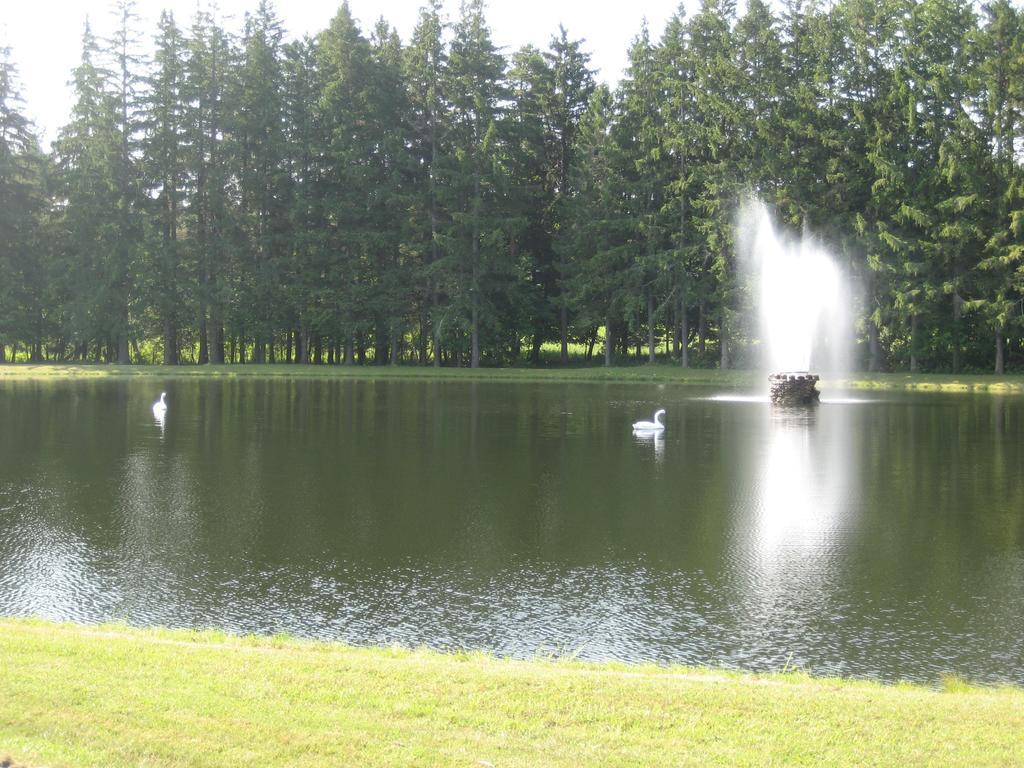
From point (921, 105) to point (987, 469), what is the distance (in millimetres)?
37326

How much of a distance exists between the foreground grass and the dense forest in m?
45.6

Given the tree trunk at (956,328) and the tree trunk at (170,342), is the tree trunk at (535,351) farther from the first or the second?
the tree trunk at (956,328)

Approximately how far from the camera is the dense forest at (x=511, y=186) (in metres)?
50.9

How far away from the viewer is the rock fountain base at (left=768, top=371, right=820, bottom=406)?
35.4 m

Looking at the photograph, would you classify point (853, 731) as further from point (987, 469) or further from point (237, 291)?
point (237, 291)

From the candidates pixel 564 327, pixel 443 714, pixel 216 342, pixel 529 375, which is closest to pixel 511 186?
pixel 564 327

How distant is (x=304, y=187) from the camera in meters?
61.9

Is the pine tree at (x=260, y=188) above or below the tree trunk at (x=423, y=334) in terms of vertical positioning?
above

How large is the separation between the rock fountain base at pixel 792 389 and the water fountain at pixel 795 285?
43.6 ft

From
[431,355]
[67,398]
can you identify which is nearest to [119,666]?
[67,398]

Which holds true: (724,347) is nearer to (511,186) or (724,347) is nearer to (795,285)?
(795,285)

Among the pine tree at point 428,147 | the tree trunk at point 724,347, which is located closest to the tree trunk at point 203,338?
the pine tree at point 428,147

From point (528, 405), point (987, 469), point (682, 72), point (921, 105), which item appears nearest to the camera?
point (987, 469)

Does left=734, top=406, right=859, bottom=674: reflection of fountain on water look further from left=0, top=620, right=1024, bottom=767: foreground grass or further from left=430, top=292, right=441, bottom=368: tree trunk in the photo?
left=430, top=292, right=441, bottom=368: tree trunk
